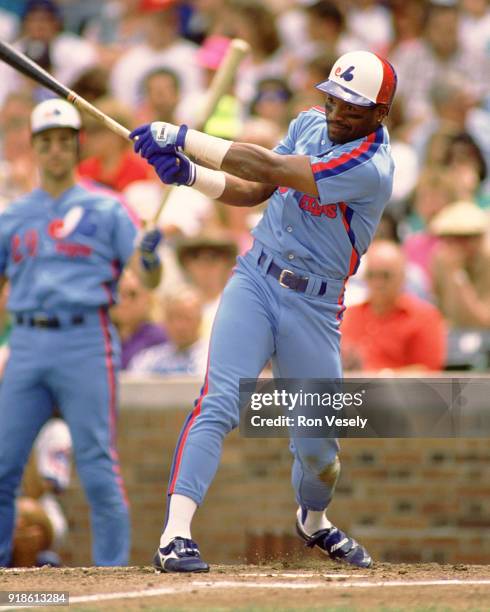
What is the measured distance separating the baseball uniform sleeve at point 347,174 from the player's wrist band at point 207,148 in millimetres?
352

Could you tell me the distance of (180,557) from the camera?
5.55 m

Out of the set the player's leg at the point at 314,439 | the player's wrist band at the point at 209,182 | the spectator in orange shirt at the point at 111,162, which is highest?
the spectator in orange shirt at the point at 111,162

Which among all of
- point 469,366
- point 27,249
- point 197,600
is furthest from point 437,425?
point 197,600

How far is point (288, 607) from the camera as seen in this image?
4.91 m

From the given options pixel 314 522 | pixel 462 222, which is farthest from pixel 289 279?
pixel 462 222

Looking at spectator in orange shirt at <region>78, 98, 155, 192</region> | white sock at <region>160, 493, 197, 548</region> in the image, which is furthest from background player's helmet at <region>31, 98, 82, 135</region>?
spectator in orange shirt at <region>78, 98, 155, 192</region>

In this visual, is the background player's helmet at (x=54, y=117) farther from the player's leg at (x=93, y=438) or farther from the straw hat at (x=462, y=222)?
the straw hat at (x=462, y=222)

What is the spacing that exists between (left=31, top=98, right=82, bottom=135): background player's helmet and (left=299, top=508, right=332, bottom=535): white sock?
239 cm

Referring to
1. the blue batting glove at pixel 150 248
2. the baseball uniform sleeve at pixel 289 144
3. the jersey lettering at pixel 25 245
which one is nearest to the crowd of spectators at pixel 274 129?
the blue batting glove at pixel 150 248

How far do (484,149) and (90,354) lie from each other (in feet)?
14.6

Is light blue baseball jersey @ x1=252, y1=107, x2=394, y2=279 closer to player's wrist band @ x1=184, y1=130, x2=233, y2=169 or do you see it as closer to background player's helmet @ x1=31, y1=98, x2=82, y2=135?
player's wrist band @ x1=184, y1=130, x2=233, y2=169

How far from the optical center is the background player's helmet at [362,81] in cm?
567

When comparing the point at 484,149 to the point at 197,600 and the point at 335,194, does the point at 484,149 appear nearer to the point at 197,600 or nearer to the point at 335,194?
the point at 335,194

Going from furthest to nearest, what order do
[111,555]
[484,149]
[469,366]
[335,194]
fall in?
[484,149], [469,366], [111,555], [335,194]
